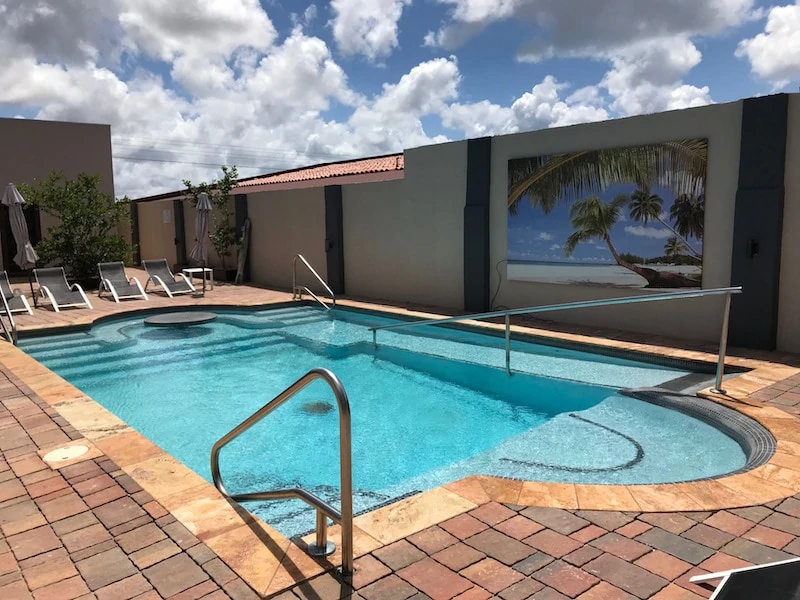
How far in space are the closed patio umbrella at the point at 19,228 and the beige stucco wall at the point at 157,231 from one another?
7219 millimetres

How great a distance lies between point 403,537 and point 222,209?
54.0 ft

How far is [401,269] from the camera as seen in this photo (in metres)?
13.0

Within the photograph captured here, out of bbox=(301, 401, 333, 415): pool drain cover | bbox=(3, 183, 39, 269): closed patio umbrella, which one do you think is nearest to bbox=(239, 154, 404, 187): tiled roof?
bbox=(3, 183, 39, 269): closed patio umbrella

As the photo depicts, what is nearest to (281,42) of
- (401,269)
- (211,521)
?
(401,269)

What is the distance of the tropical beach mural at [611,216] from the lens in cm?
852

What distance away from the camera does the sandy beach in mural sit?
884cm

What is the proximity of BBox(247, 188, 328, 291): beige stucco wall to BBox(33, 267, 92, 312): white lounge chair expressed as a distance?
5.11 metres

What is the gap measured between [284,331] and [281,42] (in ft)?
23.1

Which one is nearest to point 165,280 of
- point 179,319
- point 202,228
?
point 202,228

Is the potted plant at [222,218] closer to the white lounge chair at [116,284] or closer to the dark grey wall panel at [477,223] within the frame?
the white lounge chair at [116,284]

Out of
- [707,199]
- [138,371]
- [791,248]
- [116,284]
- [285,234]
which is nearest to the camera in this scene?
[791,248]

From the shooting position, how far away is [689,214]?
8492 millimetres

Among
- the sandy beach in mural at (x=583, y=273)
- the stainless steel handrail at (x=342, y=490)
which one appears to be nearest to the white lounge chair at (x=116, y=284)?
the sandy beach in mural at (x=583, y=273)

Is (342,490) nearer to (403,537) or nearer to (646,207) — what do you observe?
(403,537)
